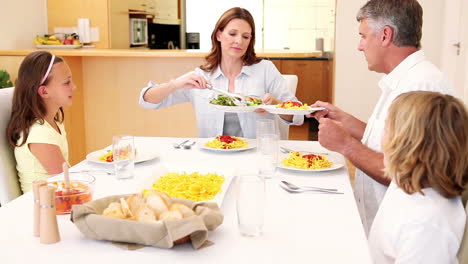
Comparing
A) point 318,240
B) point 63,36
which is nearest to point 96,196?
point 318,240

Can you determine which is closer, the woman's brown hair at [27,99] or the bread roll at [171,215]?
the bread roll at [171,215]

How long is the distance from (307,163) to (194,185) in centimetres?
49

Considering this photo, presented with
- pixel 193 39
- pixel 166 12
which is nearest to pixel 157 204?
pixel 166 12

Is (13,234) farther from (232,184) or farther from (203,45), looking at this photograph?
(203,45)

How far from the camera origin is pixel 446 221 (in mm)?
1228

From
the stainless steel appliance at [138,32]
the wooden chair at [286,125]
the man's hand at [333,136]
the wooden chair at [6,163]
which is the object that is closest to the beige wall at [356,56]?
the stainless steel appliance at [138,32]

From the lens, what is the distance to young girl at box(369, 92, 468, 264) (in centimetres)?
122

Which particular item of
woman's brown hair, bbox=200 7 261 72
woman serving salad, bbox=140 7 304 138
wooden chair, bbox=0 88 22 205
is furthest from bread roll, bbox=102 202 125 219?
woman's brown hair, bbox=200 7 261 72

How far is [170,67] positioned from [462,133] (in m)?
3.13

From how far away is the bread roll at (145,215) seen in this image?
1.14 m

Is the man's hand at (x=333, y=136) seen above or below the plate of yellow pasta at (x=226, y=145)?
above

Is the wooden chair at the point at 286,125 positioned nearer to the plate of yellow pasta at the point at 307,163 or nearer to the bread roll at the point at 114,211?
the plate of yellow pasta at the point at 307,163

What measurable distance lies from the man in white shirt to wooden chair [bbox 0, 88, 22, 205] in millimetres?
1149

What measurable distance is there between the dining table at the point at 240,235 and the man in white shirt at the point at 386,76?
0.39 feet
